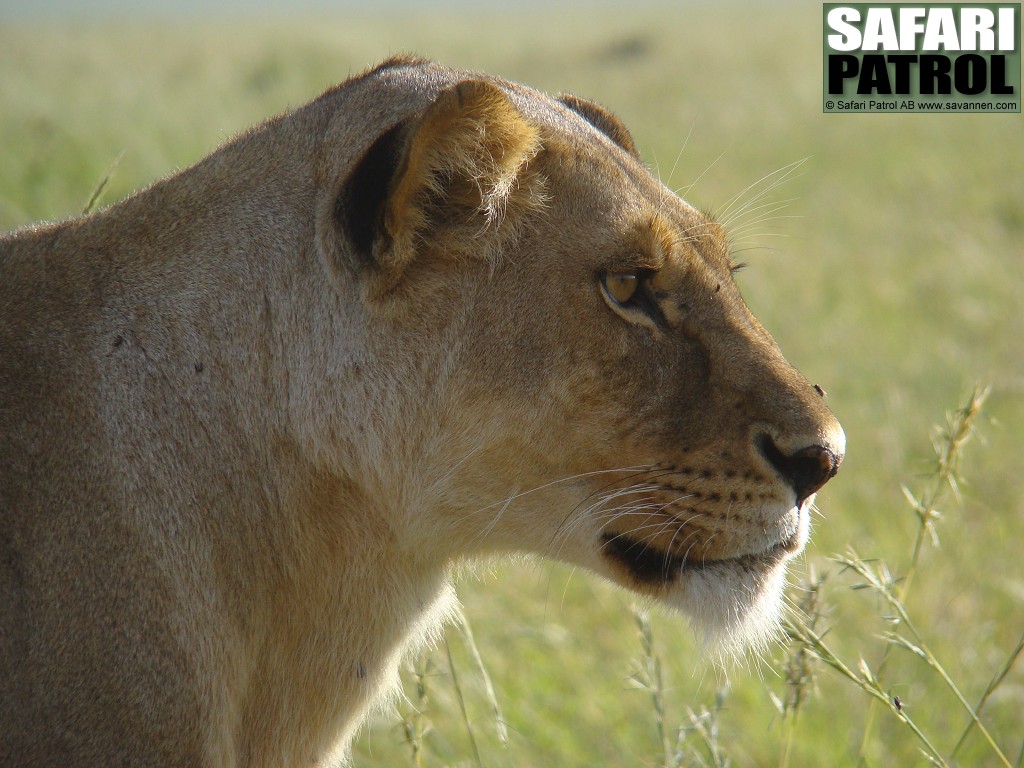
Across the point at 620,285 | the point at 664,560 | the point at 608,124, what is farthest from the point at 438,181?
the point at 664,560

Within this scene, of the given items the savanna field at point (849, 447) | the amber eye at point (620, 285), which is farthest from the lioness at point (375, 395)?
the savanna field at point (849, 447)

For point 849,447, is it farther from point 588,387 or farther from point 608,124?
point 588,387

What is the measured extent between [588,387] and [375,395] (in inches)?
18.0

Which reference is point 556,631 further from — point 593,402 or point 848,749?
point 593,402

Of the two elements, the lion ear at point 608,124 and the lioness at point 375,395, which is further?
the lion ear at point 608,124

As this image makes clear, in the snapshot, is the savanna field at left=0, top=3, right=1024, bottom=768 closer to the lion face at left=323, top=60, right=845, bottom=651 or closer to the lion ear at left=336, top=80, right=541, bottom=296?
the lion face at left=323, top=60, right=845, bottom=651

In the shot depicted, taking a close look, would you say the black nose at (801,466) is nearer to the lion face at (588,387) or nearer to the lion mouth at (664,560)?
the lion face at (588,387)

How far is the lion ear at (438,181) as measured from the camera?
88.6 inches

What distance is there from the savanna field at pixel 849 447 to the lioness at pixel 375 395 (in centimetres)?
35

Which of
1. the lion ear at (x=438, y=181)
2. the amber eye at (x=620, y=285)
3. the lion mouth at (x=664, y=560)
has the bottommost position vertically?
the lion mouth at (x=664, y=560)

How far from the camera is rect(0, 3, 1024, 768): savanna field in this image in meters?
3.28

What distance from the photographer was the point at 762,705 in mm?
4055

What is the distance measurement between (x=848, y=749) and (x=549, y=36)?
120 feet

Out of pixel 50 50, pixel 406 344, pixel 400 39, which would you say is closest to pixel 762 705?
pixel 406 344
